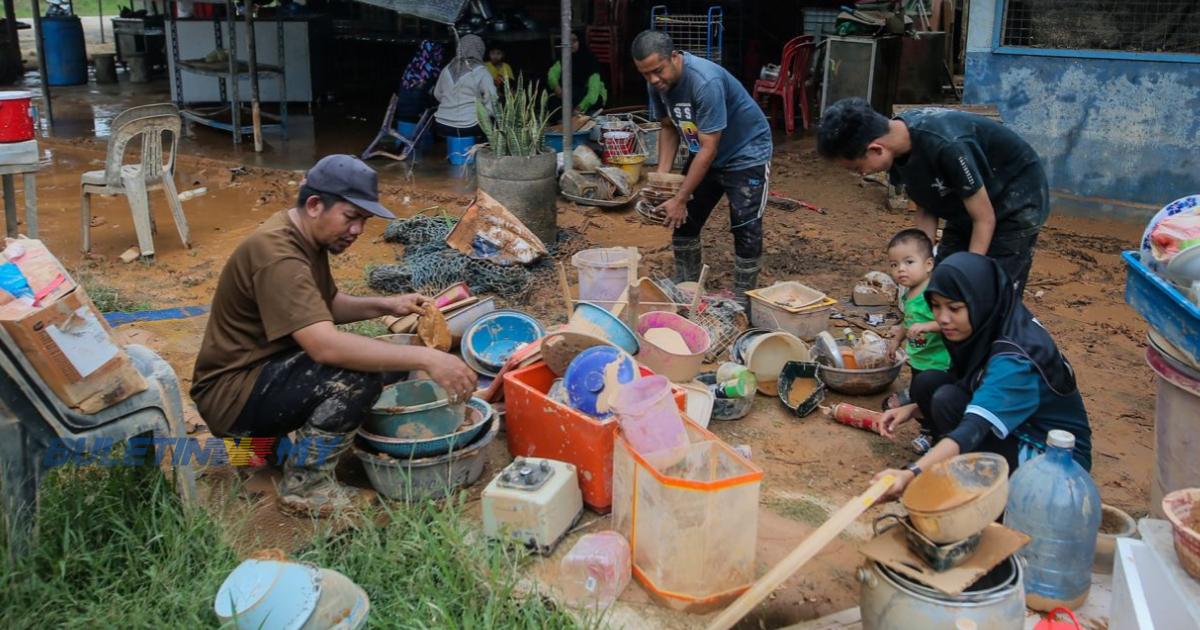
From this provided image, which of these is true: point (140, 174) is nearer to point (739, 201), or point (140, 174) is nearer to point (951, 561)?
point (739, 201)

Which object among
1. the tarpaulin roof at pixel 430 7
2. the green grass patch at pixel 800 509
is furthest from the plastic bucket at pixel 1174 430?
the tarpaulin roof at pixel 430 7

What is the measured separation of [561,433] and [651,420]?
1.71ft

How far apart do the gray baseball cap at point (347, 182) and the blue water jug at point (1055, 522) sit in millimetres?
2330

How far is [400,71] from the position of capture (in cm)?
1470

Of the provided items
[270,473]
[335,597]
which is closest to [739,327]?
[270,473]

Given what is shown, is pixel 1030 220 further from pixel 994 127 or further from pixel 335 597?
pixel 335 597

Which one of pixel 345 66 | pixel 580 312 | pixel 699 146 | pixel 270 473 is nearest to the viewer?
pixel 270 473

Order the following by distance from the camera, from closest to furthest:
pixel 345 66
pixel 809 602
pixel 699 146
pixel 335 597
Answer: pixel 335 597
pixel 809 602
pixel 699 146
pixel 345 66

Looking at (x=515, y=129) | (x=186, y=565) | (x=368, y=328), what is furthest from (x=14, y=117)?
(x=515, y=129)

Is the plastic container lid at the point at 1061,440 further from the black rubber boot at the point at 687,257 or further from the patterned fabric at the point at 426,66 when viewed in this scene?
the patterned fabric at the point at 426,66

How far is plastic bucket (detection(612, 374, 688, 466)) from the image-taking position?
3232mm

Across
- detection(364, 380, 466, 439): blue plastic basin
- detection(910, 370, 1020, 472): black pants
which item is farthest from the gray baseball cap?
detection(910, 370, 1020, 472): black pants

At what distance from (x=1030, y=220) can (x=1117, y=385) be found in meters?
1.44

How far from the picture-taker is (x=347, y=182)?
340 centimetres
